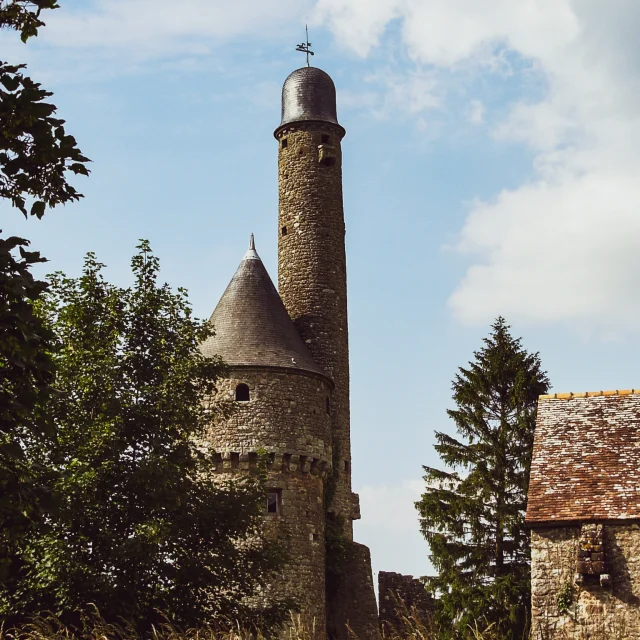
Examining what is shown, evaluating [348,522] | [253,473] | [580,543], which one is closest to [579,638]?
[580,543]

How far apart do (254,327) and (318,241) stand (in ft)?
15.0

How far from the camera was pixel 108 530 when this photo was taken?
58.4ft

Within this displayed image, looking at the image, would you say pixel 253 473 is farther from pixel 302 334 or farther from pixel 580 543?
pixel 580 543

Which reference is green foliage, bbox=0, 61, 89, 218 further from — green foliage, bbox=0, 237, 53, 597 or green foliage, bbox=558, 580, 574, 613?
green foliage, bbox=558, 580, 574, 613

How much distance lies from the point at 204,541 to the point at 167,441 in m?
1.85

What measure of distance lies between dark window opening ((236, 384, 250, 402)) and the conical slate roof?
58cm

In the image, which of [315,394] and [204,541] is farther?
[315,394]

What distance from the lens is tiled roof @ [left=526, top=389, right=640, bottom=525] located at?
18.2 m

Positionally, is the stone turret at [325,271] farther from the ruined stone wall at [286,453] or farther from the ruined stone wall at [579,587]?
the ruined stone wall at [579,587]

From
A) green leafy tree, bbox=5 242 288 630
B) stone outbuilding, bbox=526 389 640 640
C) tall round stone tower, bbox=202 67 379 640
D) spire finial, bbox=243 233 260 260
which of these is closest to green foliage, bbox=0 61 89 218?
green leafy tree, bbox=5 242 288 630

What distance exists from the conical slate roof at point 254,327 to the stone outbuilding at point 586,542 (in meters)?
10.3

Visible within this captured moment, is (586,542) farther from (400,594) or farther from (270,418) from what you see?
(400,594)

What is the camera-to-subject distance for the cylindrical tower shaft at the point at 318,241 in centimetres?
3158

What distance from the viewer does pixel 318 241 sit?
32.4 m
